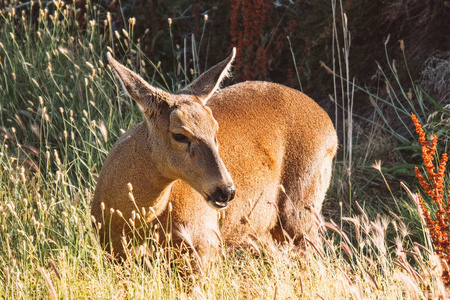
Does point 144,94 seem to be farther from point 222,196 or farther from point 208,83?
point 222,196

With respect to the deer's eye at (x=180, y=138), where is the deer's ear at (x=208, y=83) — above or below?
above

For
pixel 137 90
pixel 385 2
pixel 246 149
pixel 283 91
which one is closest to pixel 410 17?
pixel 385 2

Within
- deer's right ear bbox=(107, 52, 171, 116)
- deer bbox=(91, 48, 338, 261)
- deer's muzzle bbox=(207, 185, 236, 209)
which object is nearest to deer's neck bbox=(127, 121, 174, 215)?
deer bbox=(91, 48, 338, 261)

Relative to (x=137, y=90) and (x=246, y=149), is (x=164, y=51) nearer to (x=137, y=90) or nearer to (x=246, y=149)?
(x=246, y=149)

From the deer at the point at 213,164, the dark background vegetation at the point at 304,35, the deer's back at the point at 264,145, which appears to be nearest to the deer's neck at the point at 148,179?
the deer at the point at 213,164

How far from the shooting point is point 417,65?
7898 millimetres

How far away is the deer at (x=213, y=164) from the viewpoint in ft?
13.6

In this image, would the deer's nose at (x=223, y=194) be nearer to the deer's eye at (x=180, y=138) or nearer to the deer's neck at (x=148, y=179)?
the deer's eye at (x=180, y=138)

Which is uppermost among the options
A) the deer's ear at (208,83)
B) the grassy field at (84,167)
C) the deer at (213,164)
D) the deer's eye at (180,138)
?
the deer's ear at (208,83)

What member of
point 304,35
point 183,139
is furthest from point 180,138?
point 304,35

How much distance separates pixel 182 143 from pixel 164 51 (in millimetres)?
4826

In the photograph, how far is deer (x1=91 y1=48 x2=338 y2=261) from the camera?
414 centimetres

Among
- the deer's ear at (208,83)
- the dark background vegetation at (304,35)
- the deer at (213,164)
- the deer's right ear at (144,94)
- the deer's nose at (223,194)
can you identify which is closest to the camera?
the deer's nose at (223,194)

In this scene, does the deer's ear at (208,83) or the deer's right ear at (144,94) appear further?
the deer's ear at (208,83)
